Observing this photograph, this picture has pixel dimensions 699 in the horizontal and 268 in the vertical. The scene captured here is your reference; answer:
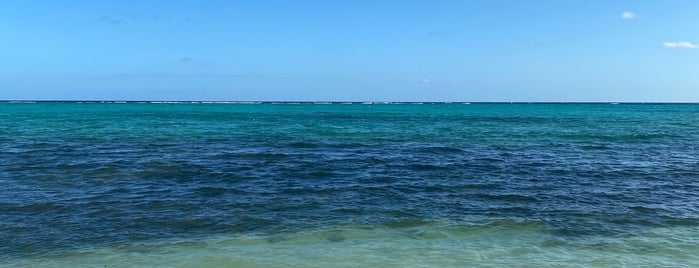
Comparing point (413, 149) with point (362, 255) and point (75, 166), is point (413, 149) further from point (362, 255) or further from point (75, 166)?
point (362, 255)

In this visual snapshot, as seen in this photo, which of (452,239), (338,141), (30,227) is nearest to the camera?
(452,239)

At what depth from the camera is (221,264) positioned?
8.83 m

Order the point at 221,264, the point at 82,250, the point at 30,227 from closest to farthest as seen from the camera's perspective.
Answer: the point at 221,264
the point at 82,250
the point at 30,227

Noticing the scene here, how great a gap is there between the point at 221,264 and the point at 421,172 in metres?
12.0

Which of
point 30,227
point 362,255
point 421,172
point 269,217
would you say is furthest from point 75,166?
point 362,255

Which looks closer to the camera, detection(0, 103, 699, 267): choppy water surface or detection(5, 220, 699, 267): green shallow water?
detection(5, 220, 699, 267): green shallow water

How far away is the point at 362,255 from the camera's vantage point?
931 cm

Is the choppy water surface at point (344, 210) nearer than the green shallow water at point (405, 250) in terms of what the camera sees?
No

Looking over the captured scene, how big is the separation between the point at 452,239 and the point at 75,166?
54.1 feet

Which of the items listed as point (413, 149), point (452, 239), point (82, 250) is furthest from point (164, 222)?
point (413, 149)

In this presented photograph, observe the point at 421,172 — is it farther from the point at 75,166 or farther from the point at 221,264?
the point at 75,166

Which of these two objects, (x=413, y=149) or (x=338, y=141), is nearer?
(x=413, y=149)

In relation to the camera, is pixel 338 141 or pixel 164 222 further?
pixel 338 141

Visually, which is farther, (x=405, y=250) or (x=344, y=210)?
(x=344, y=210)
